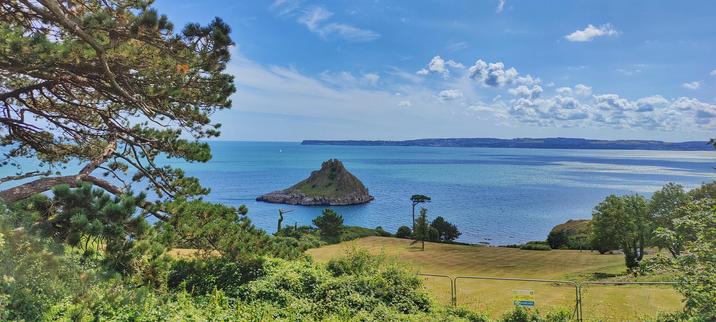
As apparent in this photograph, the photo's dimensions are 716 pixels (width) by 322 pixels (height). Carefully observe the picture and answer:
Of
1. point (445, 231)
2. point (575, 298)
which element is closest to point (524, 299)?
point (575, 298)

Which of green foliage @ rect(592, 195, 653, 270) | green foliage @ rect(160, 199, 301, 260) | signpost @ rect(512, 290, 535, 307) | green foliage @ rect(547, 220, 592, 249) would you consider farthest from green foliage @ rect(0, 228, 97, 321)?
green foliage @ rect(547, 220, 592, 249)

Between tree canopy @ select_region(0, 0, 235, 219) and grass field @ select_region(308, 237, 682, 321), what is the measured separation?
681cm

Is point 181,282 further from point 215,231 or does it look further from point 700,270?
point 700,270

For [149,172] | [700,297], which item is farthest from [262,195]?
[700,297]

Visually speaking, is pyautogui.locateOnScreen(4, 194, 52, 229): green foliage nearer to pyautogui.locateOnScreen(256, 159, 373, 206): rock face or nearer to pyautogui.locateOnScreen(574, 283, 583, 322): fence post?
pyautogui.locateOnScreen(574, 283, 583, 322): fence post

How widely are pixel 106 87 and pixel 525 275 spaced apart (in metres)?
31.5

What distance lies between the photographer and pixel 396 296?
34.3ft

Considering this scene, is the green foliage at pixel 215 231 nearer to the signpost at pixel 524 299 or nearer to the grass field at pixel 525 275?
the grass field at pixel 525 275

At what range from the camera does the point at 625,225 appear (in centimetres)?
2944

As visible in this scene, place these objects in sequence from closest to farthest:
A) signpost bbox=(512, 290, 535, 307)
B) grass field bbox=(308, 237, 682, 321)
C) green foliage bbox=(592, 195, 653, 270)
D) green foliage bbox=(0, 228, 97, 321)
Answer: green foliage bbox=(0, 228, 97, 321) < signpost bbox=(512, 290, 535, 307) < grass field bbox=(308, 237, 682, 321) < green foliage bbox=(592, 195, 653, 270)

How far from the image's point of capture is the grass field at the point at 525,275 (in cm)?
1303

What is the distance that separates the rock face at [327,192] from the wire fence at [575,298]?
68568 millimetres

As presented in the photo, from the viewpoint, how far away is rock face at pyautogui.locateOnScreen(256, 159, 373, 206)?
89.1 metres

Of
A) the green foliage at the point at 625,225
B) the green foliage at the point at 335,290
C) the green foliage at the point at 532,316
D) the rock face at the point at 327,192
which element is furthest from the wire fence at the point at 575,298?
the rock face at the point at 327,192
